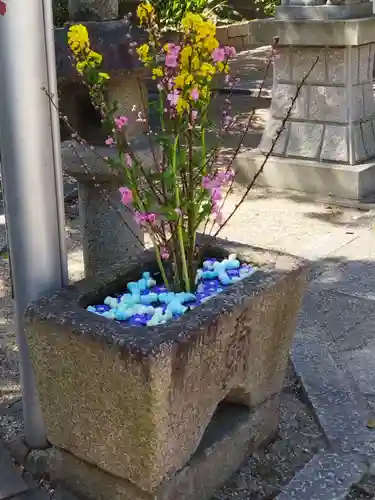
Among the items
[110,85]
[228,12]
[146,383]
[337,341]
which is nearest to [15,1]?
[110,85]

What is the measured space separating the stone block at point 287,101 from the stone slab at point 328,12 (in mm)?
481

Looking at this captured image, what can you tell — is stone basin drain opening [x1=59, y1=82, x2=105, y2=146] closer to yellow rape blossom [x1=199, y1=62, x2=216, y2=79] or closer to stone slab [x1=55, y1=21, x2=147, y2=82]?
stone slab [x1=55, y1=21, x2=147, y2=82]

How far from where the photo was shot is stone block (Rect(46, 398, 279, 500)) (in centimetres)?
209

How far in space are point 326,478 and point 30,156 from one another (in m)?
1.31

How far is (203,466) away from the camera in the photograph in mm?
2186

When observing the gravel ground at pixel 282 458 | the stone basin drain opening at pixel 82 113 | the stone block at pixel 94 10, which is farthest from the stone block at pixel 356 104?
the gravel ground at pixel 282 458

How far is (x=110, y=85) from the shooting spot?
2.88 m

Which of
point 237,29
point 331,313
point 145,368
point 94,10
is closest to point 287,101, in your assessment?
point 331,313

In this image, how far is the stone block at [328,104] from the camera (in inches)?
201

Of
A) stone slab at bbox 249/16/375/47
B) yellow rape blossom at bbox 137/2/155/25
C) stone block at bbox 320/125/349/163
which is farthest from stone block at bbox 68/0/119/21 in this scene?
stone block at bbox 320/125/349/163

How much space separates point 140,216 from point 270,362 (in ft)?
2.06

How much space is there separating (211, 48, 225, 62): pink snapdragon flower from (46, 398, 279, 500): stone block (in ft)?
3.56

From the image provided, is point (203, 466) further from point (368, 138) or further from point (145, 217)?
point (368, 138)

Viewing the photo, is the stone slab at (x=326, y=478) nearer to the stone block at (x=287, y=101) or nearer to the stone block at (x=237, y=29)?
the stone block at (x=287, y=101)
